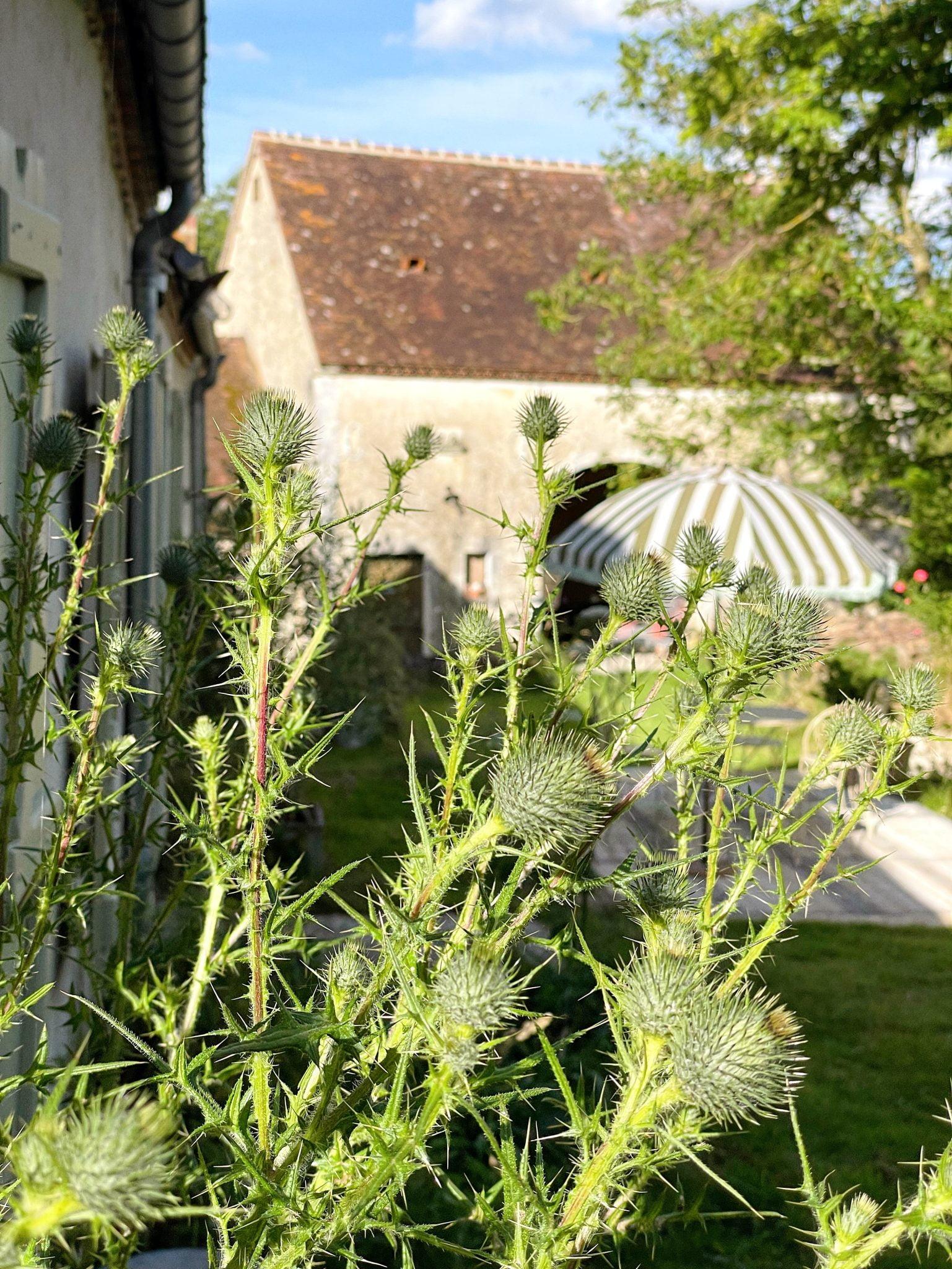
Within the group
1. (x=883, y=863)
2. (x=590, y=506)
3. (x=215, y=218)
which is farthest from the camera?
(x=215, y=218)

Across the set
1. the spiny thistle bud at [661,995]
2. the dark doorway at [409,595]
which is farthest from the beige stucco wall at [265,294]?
the spiny thistle bud at [661,995]

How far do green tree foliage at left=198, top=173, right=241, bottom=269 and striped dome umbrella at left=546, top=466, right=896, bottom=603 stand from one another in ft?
91.4

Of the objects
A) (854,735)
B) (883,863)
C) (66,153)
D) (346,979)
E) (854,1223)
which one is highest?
(66,153)

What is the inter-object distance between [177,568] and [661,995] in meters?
1.35

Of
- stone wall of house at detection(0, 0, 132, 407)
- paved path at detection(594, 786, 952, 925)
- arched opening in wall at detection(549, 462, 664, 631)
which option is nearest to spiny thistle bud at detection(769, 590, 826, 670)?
stone wall of house at detection(0, 0, 132, 407)

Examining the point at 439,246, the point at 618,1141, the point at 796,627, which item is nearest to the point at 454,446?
the point at 439,246

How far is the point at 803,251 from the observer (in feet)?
35.9

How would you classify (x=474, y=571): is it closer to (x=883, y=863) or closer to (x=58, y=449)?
(x=883, y=863)

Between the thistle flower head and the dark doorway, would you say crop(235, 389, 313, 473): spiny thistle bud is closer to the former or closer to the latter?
the thistle flower head

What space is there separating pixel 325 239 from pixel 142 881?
17.0 metres

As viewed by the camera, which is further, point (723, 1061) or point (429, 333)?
point (429, 333)

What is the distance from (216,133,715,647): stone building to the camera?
17109 mm

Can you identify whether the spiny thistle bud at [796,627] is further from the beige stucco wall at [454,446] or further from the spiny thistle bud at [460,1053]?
the beige stucco wall at [454,446]

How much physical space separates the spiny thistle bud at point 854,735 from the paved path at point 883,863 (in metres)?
5.36
